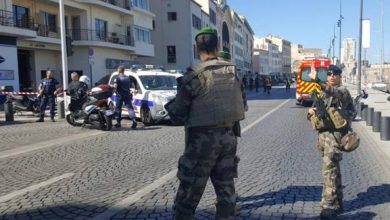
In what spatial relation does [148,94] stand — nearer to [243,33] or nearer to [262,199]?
[262,199]

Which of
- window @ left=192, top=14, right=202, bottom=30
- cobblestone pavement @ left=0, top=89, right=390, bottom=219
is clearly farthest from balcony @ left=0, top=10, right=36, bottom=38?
window @ left=192, top=14, right=202, bottom=30

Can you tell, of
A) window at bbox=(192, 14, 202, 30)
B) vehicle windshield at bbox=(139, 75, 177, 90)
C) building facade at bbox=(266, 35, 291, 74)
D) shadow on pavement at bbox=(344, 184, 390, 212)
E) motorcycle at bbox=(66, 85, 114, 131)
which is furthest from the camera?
building facade at bbox=(266, 35, 291, 74)

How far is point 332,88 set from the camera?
4930 millimetres

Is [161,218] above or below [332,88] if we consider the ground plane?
below

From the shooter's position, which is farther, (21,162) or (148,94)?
(148,94)

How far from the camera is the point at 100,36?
1515 inches

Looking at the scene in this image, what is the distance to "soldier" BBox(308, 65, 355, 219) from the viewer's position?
4957 millimetres

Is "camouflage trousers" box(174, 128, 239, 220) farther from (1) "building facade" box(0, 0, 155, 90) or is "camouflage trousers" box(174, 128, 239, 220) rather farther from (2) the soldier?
(1) "building facade" box(0, 0, 155, 90)

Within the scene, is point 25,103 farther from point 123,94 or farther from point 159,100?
point 159,100

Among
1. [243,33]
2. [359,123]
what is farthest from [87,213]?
[243,33]

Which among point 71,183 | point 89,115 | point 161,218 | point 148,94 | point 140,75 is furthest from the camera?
point 140,75

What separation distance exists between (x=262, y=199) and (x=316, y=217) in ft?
2.74

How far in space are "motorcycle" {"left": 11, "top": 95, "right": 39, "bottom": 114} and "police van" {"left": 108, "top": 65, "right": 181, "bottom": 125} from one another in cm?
486

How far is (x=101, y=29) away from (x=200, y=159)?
37.5 metres
